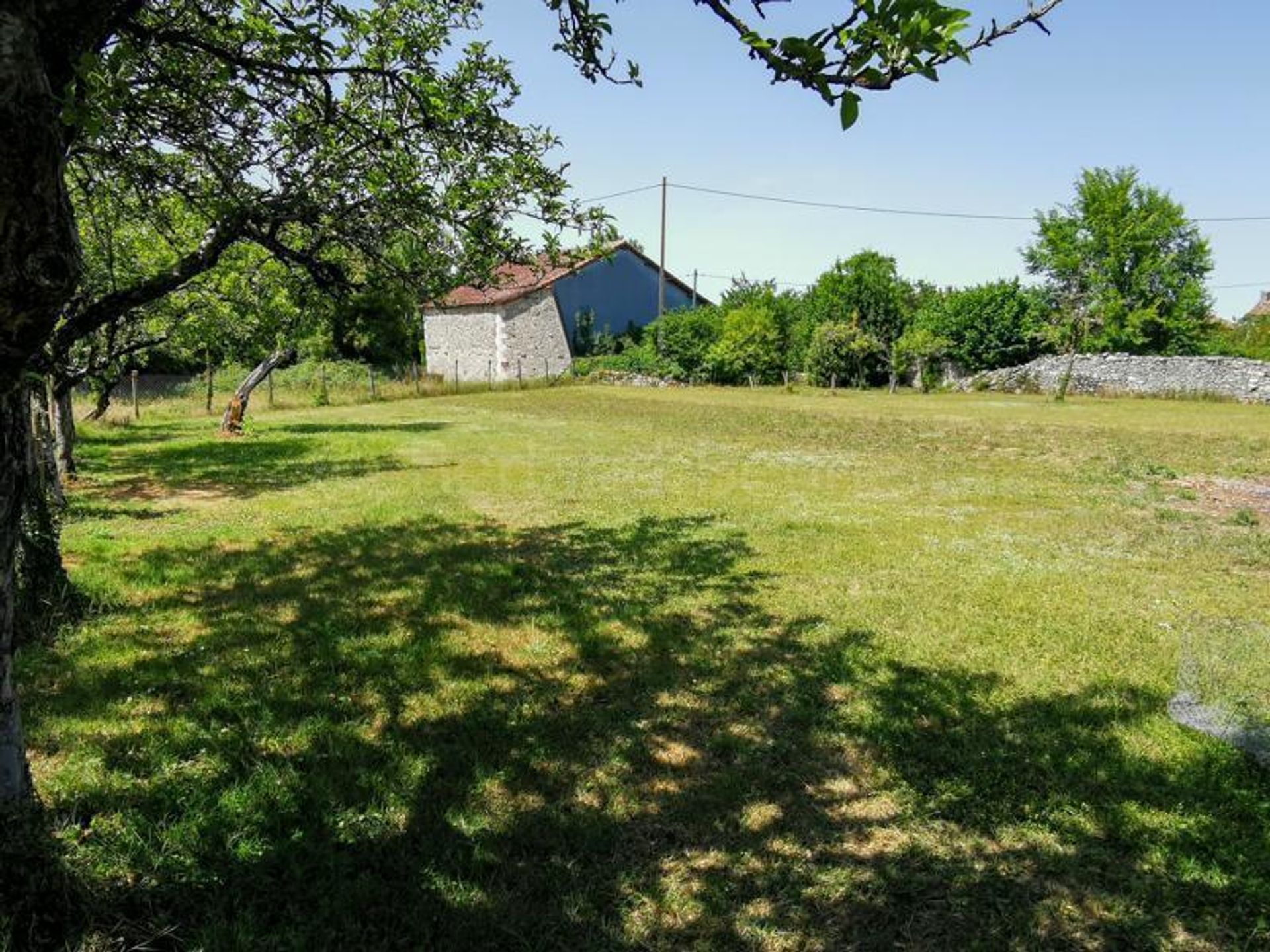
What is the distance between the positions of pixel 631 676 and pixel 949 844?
228 centimetres

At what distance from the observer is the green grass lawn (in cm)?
300

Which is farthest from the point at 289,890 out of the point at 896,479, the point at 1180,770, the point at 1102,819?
the point at 896,479

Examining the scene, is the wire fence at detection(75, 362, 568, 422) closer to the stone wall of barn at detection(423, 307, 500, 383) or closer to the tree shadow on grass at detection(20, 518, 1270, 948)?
the stone wall of barn at detection(423, 307, 500, 383)

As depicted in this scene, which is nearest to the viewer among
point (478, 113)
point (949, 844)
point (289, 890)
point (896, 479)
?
point (289, 890)

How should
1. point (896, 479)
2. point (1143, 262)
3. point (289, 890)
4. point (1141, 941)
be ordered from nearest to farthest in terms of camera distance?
point (1141, 941)
point (289, 890)
point (896, 479)
point (1143, 262)

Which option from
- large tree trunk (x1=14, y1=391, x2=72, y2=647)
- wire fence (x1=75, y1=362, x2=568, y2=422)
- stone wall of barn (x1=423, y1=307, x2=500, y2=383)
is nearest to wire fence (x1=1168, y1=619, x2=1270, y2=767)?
large tree trunk (x1=14, y1=391, x2=72, y2=647)

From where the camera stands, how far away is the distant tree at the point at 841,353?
4112 cm

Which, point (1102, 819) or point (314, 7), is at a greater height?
point (314, 7)

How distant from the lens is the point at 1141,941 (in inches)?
112

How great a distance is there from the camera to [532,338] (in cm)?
4491

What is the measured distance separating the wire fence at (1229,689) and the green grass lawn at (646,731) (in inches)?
7.0

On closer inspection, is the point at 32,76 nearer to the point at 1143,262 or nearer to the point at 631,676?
the point at 631,676

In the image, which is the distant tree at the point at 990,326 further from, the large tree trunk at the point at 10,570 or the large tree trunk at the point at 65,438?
the large tree trunk at the point at 10,570

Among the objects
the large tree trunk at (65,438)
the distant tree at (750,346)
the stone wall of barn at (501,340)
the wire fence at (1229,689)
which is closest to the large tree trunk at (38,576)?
the large tree trunk at (65,438)
